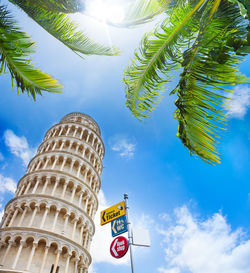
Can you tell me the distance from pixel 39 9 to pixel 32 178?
22.5 m

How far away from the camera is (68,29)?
13.8 ft

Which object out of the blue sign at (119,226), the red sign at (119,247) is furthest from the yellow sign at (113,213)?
the red sign at (119,247)

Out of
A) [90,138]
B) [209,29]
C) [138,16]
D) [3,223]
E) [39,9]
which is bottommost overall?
[209,29]

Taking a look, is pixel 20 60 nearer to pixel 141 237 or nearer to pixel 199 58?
pixel 199 58

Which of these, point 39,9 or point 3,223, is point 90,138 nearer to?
point 3,223

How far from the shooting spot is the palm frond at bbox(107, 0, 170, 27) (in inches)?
142

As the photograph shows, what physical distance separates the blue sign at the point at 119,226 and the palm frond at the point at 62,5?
5391 millimetres

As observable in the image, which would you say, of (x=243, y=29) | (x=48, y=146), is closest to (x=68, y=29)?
(x=243, y=29)

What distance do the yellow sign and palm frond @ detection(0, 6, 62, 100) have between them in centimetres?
443

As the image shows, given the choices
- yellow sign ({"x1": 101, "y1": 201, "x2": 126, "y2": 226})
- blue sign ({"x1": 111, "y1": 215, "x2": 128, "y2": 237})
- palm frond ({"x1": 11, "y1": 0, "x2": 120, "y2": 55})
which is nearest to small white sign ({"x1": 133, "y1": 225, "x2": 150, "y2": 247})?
blue sign ({"x1": 111, "y1": 215, "x2": 128, "y2": 237})

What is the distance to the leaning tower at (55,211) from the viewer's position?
17.5 metres

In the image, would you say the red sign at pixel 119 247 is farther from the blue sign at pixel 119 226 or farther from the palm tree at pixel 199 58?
the palm tree at pixel 199 58

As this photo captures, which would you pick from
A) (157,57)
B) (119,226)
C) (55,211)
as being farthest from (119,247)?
(55,211)

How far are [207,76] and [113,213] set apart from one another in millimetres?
5149
